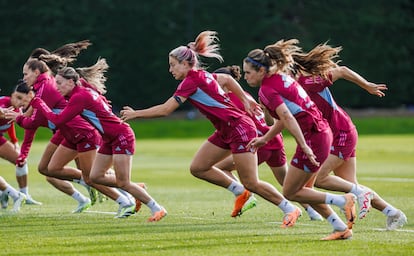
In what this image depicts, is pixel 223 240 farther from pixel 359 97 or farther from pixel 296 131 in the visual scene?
pixel 359 97

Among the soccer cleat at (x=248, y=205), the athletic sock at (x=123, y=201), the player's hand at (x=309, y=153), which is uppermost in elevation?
the player's hand at (x=309, y=153)

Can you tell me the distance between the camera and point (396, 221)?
1134cm

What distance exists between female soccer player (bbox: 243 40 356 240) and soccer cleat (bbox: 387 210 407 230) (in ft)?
3.26

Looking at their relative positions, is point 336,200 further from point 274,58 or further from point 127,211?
point 127,211

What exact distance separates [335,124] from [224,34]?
49.8m

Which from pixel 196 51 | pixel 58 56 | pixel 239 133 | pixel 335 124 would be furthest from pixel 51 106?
pixel 335 124

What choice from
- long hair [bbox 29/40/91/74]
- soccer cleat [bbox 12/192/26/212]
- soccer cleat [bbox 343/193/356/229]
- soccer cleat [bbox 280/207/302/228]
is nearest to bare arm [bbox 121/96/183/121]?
soccer cleat [bbox 280/207/302/228]

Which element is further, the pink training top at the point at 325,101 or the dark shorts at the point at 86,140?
the dark shorts at the point at 86,140

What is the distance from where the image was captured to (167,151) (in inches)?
1388

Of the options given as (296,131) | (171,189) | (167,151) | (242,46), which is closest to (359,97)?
(242,46)

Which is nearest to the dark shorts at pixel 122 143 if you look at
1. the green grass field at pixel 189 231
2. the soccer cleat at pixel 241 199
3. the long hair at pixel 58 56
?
the green grass field at pixel 189 231

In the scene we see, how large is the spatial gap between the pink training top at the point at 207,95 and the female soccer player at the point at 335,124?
90cm

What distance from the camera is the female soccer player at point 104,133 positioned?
12.4 meters

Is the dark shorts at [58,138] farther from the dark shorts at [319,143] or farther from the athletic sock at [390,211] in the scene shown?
the athletic sock at [390,211]
